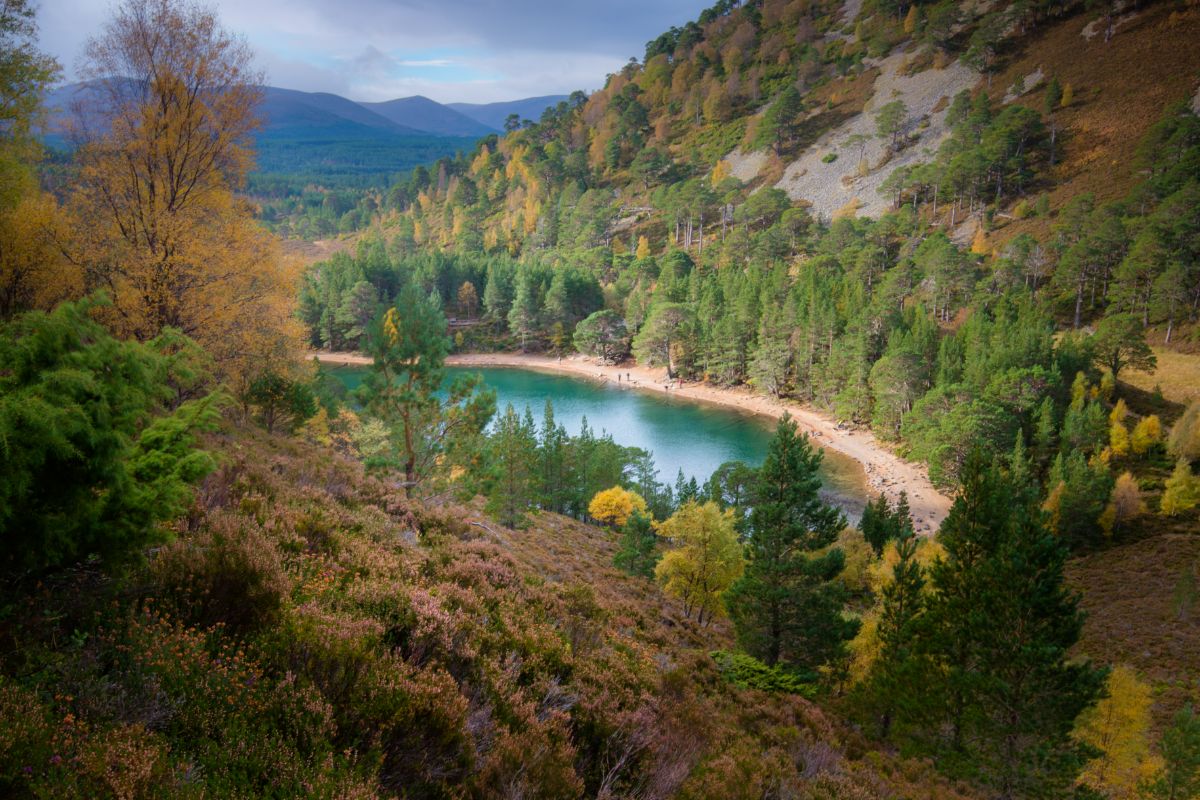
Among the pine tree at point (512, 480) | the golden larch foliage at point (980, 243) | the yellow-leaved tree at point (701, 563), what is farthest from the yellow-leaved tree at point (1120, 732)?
the golden larch foliage at point (980, 243)

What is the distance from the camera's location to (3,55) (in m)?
11.1

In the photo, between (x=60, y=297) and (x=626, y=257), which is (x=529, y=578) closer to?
(x=60, y=297)

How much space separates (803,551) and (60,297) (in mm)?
20053

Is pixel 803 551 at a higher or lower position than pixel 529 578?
lower

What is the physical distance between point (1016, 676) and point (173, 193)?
2295 centimetres

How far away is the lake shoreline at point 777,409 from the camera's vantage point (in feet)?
146

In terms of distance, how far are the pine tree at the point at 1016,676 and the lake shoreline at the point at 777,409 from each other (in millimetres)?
25475

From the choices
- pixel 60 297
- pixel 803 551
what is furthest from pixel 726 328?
pixel 60 297

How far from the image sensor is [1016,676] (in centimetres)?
1305

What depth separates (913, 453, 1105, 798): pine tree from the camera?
41.6 feet

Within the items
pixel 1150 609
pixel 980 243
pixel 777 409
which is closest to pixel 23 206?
pixel 1150 609

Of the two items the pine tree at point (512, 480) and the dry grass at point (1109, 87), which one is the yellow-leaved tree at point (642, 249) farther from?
the pine tree at point (512, 480)

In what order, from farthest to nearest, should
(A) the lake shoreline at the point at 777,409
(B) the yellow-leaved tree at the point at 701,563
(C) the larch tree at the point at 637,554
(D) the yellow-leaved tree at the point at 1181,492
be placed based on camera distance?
(A) the lake shoreline at the point at 777,409, (D) the yellow-leaved tree at the point at 1181,492, (C) the larch tree at the point at 637,554, (B) the yellow-leaved tree at the point at 701,563

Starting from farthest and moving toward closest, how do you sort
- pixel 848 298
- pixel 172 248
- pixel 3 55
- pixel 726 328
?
pixel 726 328 < pixel 848 298 < pixel 172 248 < pixel 3 55
